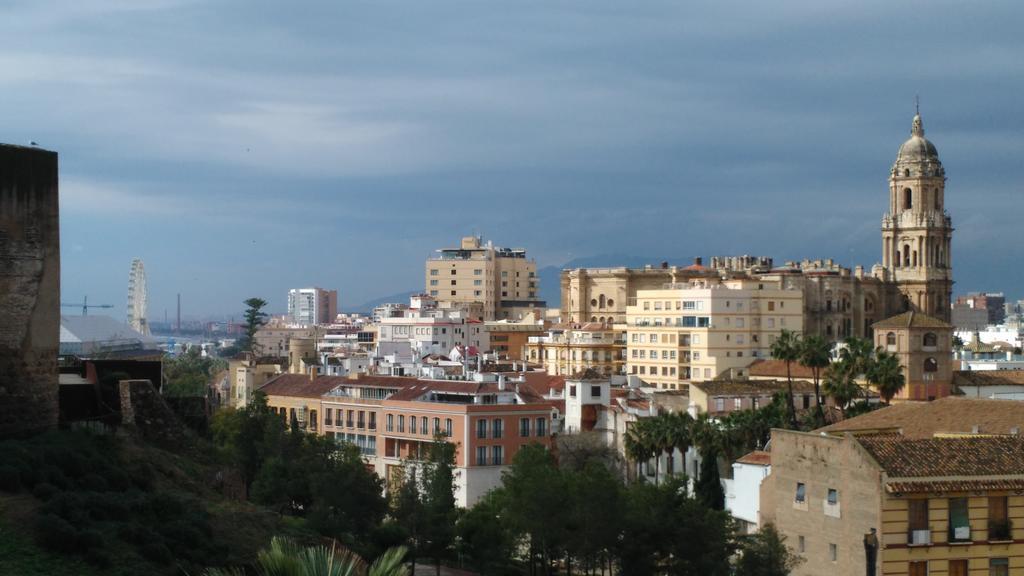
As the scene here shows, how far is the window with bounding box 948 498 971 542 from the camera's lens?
32.6 meters

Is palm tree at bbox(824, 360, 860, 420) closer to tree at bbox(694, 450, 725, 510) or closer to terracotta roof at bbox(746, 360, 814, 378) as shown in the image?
tree at bbox(694, 450, 725, 510)

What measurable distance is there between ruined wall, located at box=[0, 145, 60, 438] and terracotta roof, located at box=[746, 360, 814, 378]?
64854 mm

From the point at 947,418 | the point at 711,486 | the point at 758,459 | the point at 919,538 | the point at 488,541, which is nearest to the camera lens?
the point at 919,538

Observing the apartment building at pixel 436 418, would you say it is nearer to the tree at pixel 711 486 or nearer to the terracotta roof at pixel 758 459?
the tree at pixel 711 486

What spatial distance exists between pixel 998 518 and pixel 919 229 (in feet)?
336

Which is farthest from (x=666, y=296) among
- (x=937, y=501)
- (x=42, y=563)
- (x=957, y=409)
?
(x=42, y=563)

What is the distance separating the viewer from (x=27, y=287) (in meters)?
26.5

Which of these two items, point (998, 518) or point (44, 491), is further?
point (998, 518)

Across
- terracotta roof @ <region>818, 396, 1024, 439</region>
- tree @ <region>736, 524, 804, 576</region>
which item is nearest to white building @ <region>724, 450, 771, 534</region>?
terracotta roof @ <region>818, 396, 1024, 439</region>

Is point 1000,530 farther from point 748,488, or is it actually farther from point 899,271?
point 899,271

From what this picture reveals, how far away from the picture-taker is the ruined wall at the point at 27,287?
1030 inches

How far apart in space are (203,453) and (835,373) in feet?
140

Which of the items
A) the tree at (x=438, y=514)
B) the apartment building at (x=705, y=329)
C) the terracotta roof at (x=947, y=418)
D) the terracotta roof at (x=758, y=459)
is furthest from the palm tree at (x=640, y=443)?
the apartment building at (x=705, y=329)

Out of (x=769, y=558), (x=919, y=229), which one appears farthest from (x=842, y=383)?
(x=919, y=229)
